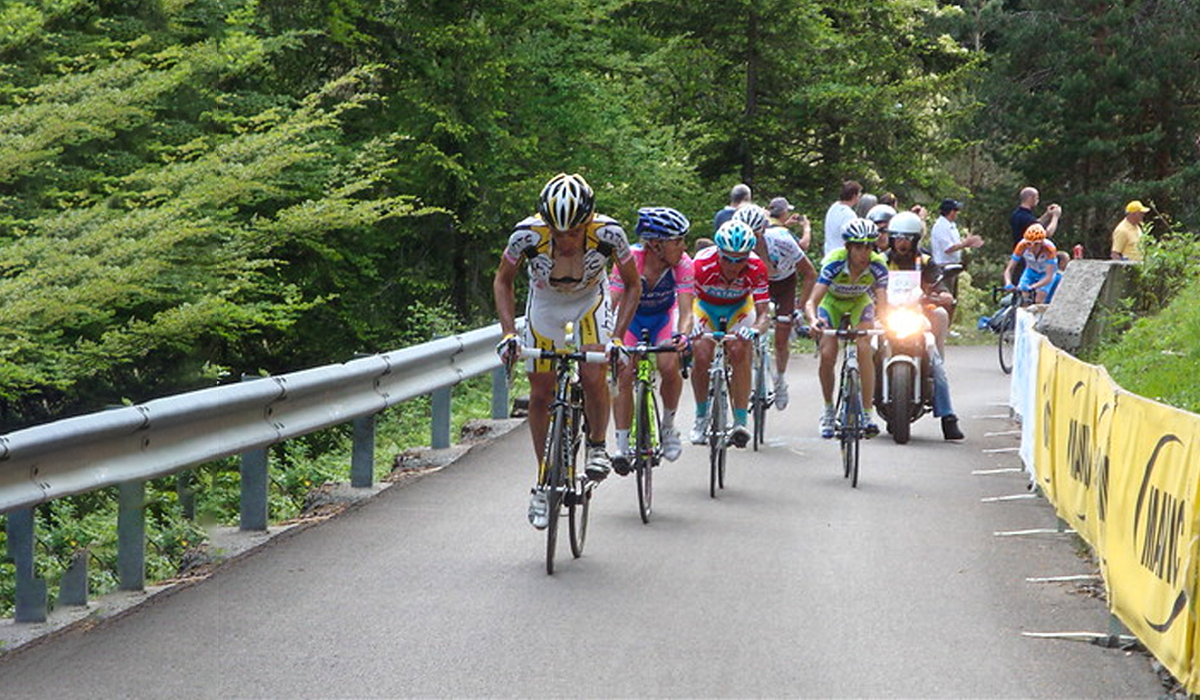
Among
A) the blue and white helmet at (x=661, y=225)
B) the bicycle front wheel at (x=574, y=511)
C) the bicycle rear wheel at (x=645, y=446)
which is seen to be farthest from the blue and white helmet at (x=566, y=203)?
the blue and white helmet at (x=661, y=225)

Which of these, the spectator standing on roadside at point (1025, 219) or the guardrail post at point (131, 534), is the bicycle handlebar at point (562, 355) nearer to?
the guardrail post at point (131, 534)

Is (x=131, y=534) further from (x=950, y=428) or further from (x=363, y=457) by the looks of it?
(x=950, y=428)

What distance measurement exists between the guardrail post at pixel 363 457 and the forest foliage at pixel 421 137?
10.4 feet

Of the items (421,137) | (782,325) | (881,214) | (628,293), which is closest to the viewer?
(628,293)

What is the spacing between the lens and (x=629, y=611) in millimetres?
8539

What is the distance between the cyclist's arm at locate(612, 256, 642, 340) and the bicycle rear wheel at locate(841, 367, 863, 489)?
3685mm

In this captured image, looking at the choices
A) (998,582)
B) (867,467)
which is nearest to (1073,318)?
(867,467)

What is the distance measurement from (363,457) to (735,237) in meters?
3.34

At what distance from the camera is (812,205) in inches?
1470

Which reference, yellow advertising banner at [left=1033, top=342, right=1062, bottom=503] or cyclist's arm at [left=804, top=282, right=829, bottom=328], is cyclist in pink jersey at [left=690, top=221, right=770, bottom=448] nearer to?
cyclist's arm at [left=804, top=282, right=829, bottom=328]

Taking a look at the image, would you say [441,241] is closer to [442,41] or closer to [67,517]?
[442,41]

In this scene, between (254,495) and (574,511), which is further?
(254,495)

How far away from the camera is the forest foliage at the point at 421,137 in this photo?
56.6 feet

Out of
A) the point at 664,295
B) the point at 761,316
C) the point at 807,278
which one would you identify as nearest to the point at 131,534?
the point at 664,295
